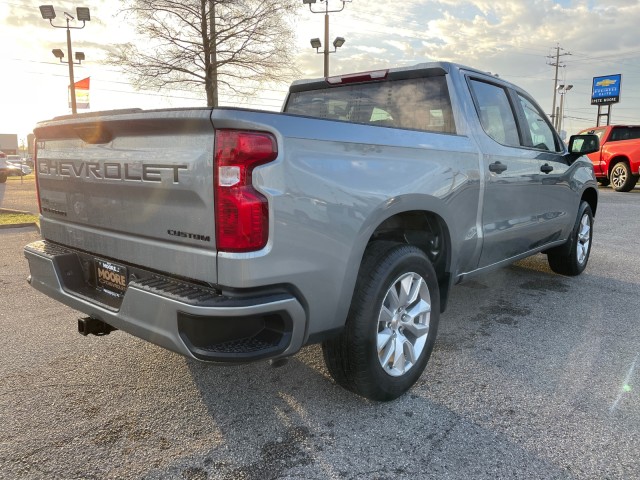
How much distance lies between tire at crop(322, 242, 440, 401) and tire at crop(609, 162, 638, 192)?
16256 millimetres

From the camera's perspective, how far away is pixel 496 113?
13.0 feet

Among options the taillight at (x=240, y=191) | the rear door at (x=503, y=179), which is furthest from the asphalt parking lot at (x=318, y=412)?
the taillight at (x=240, y=191)

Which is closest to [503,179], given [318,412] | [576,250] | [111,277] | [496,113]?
[496,113]

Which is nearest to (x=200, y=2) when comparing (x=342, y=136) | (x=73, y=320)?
(x=73, y=320)

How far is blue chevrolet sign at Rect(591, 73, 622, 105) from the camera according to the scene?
50331mm

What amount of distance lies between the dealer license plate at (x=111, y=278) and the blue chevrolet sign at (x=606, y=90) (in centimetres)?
5825

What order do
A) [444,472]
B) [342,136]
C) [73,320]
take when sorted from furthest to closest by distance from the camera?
1. [73,320]
2. [342,136]
3. [444,472]

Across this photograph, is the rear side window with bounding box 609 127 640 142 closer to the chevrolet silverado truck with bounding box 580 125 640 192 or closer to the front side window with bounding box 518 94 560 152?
the chevrolet silverado truck with bounding box 580 125 640 192

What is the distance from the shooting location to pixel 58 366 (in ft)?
10.6

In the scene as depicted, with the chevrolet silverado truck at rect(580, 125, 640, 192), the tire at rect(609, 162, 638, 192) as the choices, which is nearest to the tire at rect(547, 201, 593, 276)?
the chevrolet silverado truck at rect(580, 125, 640, 192)

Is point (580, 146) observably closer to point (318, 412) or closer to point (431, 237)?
point (431, 237)

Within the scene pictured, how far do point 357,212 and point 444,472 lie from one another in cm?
121

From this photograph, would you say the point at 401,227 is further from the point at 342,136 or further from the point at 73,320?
the point at 73,320

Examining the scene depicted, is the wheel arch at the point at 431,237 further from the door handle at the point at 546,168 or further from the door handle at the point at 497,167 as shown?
the door handle at the point at 546,168
